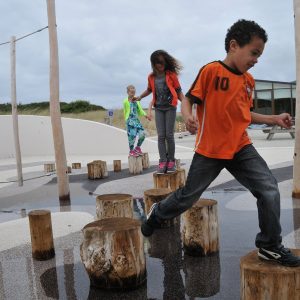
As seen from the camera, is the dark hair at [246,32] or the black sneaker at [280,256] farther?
the dark hair at [246,32]

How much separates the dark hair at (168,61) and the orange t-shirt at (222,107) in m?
3.05

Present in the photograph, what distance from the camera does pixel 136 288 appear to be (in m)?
2.81

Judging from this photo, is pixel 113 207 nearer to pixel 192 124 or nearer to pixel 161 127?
pixel 192 124

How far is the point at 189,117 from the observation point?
2596mm

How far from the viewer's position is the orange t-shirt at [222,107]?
8.73ft

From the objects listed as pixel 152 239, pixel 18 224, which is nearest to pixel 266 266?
pixel 152 239

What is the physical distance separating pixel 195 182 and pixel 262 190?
0.47 m

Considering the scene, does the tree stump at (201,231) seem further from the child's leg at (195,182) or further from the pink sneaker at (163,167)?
the pink sneaker at (163,167)

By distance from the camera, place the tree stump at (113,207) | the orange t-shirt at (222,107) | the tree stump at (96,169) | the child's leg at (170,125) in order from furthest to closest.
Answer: the tree stump at (96,169) → the child's leg at (170,125) → the tree stump at (113,207) → the orange t-shirt at (222,107)

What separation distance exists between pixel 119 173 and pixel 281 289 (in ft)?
23.6

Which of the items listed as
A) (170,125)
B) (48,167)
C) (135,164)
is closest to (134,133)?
(135,164)

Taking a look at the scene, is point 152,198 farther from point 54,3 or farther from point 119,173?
point 119,173

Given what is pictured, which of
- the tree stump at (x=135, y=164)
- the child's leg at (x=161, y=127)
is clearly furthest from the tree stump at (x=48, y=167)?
the child's leg at (x=161, y=127)

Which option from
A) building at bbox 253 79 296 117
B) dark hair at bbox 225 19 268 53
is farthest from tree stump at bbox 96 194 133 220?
building at bbox 253 79 296 117
